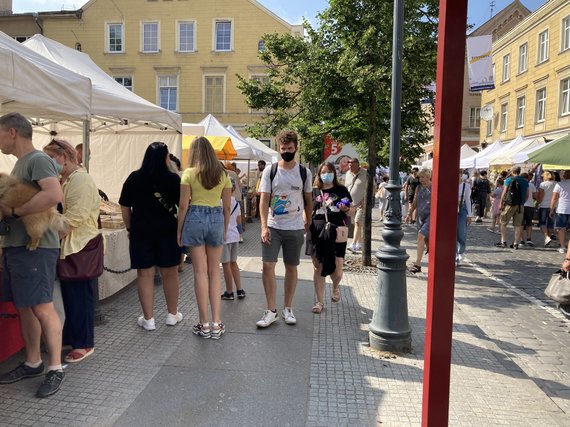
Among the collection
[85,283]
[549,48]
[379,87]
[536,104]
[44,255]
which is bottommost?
[85,283]

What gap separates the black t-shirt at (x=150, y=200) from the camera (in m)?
4.45

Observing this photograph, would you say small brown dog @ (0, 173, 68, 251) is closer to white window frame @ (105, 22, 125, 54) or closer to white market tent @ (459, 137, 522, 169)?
white market tent @ (459, 137, 522, 169)

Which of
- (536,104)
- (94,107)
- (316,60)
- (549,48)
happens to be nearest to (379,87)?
(316,60)

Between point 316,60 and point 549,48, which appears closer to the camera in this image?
point 316,60

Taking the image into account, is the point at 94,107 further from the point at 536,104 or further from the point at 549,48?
the point at 536,104

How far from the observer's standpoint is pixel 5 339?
11.7ft

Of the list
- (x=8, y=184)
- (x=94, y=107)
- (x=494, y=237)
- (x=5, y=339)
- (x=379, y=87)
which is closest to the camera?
(x=8, y=184)

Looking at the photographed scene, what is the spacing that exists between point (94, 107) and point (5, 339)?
2.74 m

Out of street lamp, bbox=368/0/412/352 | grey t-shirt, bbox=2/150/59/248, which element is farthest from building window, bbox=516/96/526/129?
grey t-shirt, bbox=2/150/59/248

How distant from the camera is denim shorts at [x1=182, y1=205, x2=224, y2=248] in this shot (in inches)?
176

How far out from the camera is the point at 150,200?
446 centimetres

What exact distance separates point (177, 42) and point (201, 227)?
102ft

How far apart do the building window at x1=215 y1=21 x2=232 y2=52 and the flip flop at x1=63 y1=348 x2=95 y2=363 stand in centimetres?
3053

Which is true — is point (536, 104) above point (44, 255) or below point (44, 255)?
above
